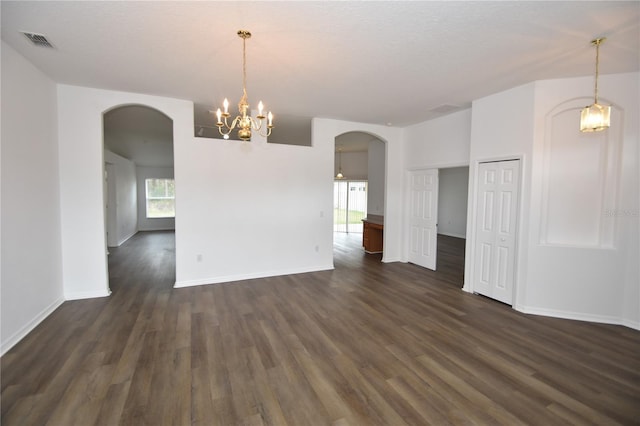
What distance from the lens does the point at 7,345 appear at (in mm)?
2791

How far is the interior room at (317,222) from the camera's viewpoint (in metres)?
2.25

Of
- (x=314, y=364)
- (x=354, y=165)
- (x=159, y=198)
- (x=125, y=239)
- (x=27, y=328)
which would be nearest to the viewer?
(x=314, y=364)

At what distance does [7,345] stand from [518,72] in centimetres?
634

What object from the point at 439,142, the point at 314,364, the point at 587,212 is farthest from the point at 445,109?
the point at 314,364

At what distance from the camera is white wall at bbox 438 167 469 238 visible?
9.80 meters

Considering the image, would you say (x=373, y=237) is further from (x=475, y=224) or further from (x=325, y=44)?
(x=325, y=44)

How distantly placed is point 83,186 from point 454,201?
10309mm

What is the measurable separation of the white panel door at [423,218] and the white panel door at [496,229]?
127 cm

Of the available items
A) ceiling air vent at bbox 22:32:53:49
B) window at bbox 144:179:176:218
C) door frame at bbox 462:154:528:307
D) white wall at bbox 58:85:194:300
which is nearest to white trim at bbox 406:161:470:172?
door frame at bbox 462:154:528:307

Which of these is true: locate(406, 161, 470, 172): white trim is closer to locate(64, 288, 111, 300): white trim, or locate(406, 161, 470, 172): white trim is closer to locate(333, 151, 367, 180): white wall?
locate(333, 151, 367, 180): white wall

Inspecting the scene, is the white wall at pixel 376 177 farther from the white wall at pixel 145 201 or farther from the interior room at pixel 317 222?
the white wall at pixel 145 201

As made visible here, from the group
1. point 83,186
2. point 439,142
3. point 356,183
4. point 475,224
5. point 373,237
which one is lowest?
point 373,237

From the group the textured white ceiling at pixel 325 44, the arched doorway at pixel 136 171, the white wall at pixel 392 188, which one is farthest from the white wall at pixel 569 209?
the arched doorway at pixel 136 171

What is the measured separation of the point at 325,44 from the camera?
2.78 m
